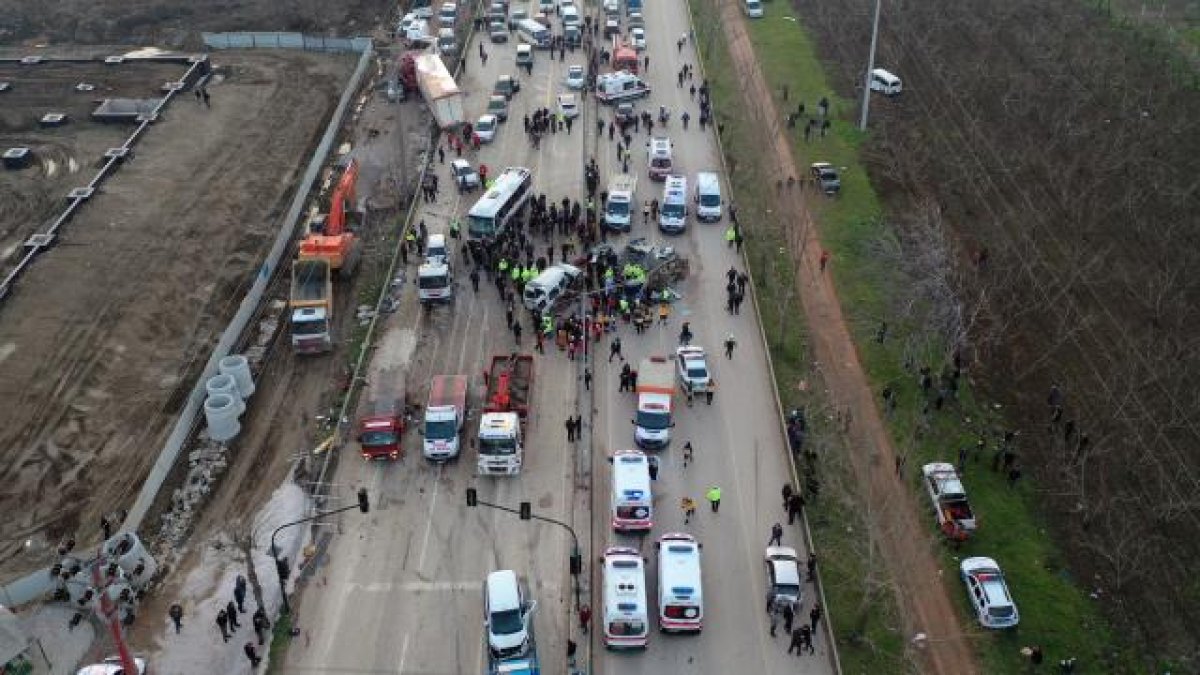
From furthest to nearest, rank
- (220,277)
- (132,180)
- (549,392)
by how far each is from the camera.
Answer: (132,180), (220,277), (549,392)

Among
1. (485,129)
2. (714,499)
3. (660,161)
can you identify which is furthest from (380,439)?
(485,129)

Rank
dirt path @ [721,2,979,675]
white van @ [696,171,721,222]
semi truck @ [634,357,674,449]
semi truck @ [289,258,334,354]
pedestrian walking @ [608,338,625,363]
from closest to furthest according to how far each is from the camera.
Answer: dirt path @ [721,2,979,675] < semi truck @ [634,357,674,449] < pedestrian walking @ [608,338,625,363] < semi truck @ [289,258,334,354] < white van @ [696,171,721,222]

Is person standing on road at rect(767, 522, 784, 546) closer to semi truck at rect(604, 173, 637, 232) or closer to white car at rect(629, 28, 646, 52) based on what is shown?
semi truck at rect(604, 173, 637, 232)

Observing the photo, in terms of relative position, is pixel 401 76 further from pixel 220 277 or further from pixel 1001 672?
pixel 1001 672

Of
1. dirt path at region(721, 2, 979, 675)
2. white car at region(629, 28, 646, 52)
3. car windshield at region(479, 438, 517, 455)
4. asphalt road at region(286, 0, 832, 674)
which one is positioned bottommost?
dirt path at region(721, 2, 979, 675)

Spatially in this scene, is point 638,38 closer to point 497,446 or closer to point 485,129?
point 485,129

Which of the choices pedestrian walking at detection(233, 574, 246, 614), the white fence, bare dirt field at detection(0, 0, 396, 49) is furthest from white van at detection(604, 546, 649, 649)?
bare dirt field at detection(0, 0, 396, 49)

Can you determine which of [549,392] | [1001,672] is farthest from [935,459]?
[549,392]
